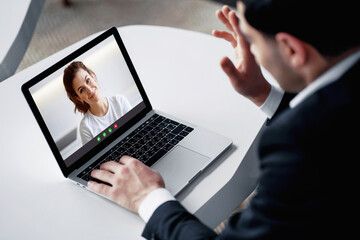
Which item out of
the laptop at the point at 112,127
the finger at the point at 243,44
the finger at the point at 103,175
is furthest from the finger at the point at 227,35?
the finger at the point at 103,175

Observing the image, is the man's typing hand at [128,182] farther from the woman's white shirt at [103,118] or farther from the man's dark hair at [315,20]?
the man's dark hair at [315,20]

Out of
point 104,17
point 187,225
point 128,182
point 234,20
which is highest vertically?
point 104,17

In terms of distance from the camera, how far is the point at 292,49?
2.68 feet

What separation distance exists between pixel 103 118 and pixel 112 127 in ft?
0.11

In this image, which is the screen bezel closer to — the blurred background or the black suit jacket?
the black suit jacket

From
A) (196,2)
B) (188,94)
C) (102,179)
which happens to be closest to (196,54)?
(188,94)

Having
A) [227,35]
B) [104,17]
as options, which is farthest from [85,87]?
[104,17]

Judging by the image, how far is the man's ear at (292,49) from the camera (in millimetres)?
791

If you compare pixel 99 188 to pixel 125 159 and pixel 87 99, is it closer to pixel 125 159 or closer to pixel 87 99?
pixel 125 159

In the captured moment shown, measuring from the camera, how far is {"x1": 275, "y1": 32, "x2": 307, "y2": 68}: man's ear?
791 millimetres

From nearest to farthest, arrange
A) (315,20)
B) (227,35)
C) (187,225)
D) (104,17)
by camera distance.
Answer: (315,20) < (187,225) < (227,35) < (104,17)

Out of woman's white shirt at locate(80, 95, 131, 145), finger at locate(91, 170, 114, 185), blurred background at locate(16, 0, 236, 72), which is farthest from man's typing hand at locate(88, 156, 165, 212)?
blurred background at locate(16, 0, 236, 72)

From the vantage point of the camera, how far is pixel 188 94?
1.38 meters

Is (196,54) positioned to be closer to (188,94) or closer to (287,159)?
(188,94)
